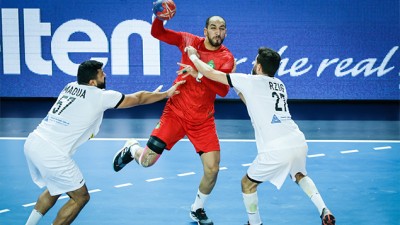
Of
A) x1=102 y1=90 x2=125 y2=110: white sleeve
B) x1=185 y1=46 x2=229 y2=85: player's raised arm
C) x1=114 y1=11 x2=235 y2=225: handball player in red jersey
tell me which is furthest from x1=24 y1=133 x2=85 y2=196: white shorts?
x1=185 y1=46 x2=229 y2=85: player's raised arm

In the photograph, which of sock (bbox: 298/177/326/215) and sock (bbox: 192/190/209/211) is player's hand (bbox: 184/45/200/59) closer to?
sock (bbox: 192/190/209/211)

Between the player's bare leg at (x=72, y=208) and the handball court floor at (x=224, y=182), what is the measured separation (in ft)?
3.49

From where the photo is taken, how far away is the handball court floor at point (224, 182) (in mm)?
9047

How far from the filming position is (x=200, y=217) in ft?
Result: 28.8

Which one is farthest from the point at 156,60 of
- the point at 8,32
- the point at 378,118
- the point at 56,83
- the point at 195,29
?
the point at 378,118

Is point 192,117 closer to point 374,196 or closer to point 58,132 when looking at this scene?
point 58,132

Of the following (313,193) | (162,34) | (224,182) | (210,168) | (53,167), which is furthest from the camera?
(224,182)

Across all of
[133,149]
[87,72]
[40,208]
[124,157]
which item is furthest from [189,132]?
[40,208]

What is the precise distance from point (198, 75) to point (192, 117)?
604 millimetres

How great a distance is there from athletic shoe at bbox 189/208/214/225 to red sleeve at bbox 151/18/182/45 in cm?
209

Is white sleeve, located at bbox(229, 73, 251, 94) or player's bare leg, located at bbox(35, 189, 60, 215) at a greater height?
white sleeve, located at bbox(229, 73, 251, 94)

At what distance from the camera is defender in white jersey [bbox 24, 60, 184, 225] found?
7.66 m

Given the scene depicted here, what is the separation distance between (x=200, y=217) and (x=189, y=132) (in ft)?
3.37

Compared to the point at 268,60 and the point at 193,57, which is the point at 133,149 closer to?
the point at 193,57
